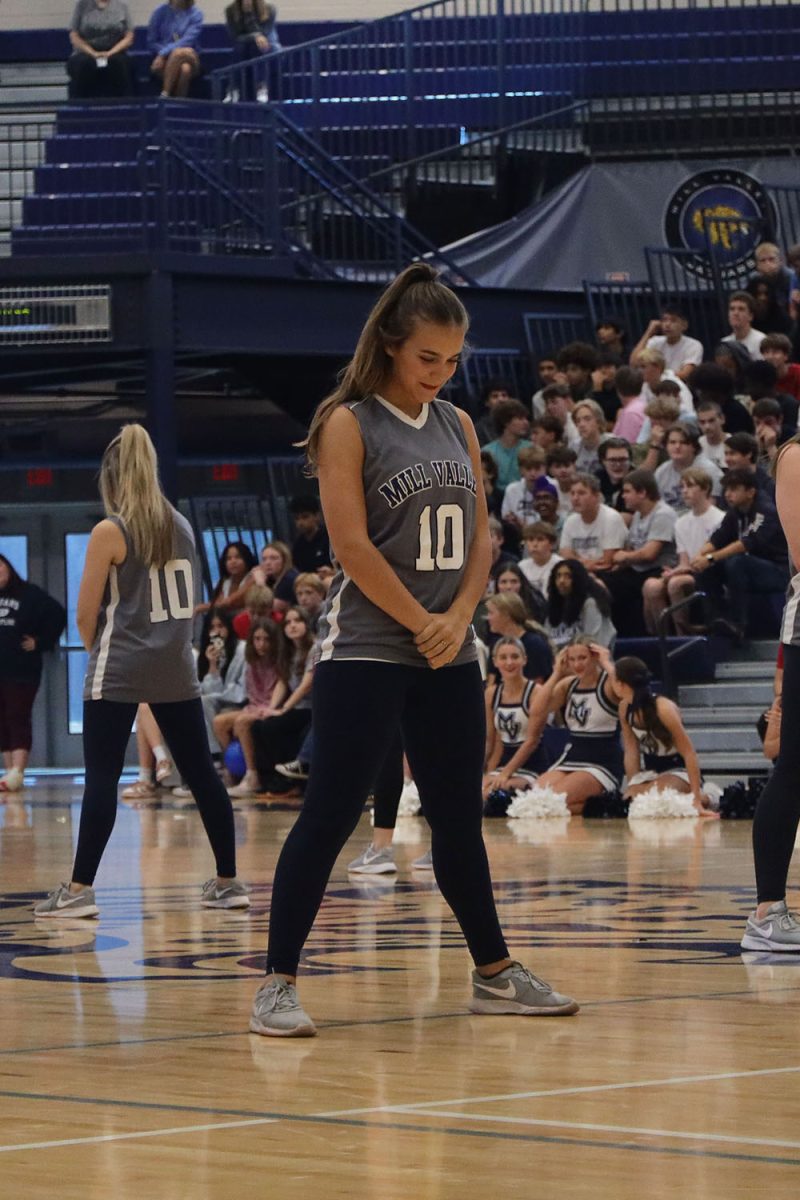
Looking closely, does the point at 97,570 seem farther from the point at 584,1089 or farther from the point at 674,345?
the point at 674,345

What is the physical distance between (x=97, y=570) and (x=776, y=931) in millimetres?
2780

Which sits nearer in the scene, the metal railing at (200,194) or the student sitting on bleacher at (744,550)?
the student sitting on bleacher at (744,550)

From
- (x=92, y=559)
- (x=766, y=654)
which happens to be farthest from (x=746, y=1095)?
(x=766, y=654)

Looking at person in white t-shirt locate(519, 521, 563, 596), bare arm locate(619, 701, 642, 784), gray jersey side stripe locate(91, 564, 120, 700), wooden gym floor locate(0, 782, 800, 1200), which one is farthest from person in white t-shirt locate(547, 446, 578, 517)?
gray jersey side stripe locate(91, 564, 120, 700)

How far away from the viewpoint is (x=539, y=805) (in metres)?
12.7

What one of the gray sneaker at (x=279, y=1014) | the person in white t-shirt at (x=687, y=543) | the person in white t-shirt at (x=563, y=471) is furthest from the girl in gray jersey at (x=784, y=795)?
the person in white t-shirt at (x=563, y=471)

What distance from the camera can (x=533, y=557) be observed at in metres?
14.9

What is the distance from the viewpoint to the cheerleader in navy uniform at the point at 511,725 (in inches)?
524

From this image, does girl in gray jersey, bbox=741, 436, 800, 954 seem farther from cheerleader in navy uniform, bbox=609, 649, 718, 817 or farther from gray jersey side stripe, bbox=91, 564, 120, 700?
cheerleader in navy uniform, bbox=609, 649, 718, 817

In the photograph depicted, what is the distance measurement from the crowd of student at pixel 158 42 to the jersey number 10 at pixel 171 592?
1344 centimetres

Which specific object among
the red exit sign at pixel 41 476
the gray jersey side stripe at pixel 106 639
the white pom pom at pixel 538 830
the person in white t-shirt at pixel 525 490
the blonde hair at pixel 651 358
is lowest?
the white pom pom at pixel 538 830

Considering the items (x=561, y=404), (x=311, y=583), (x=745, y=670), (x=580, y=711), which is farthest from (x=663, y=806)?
(x=561, y=404)

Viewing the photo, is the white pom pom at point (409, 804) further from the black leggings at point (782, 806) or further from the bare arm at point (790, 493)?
the bare arm at point (790, 493)

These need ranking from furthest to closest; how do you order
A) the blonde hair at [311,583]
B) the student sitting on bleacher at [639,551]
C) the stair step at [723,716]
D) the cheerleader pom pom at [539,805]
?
the blonde hair at [311,583], the student sitting on bleacher at [639,551], the stair step at [723,716], the cheerleader pom pom at [539,805]
